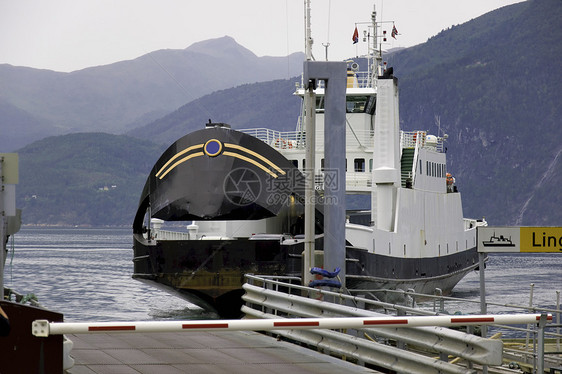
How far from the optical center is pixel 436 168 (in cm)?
3906

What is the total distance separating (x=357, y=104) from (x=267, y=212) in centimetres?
1325

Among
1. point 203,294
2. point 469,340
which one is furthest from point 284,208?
point 469,340

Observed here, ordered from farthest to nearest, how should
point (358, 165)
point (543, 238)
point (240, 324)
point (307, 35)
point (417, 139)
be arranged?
point (417, 139) < point (358, 165) < point (307, 35) < point (543, 238) < point (240, 324)

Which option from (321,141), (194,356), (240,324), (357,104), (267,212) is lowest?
(194,356)

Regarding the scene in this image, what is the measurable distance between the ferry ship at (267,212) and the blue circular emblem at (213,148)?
0.09 ft

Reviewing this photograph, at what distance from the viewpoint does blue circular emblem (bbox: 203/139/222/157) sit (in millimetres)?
26094

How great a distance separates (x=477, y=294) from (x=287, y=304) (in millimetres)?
33060

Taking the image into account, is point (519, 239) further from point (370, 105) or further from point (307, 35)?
point (370, 105)

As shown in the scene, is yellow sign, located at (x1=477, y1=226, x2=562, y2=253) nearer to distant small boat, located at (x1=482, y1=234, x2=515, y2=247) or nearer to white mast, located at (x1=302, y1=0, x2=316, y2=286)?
distant small boat, located at (x1=482, y1=234, x2=515, y2=247)

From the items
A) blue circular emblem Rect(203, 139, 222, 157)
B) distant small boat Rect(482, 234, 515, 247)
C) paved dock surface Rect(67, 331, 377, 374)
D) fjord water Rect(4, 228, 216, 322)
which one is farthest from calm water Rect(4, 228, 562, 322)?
distant small boat Rect(482, 234, 515, 247)

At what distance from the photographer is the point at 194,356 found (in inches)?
467

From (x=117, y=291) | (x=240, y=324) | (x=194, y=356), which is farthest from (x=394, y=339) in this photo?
(x=117, y=291)

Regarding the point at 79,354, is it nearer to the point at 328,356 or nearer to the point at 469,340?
the point at 328,356

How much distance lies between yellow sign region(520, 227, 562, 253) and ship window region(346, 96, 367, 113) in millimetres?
25769
